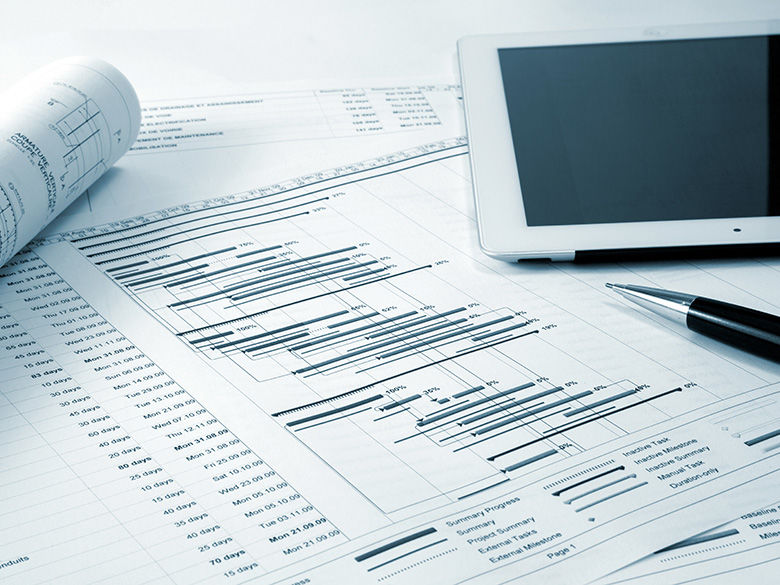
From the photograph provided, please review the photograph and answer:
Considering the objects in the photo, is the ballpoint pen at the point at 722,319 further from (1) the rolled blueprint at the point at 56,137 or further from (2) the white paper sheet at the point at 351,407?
(1) the rolled blueprint at the point at 56,137

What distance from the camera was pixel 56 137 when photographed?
522 millimetres

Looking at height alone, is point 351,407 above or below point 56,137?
below


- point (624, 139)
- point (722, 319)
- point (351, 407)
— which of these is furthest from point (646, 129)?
point (351, 407)

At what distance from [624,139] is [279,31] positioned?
35 cm

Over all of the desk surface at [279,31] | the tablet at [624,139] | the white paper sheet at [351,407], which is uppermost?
the desk surface at [279,31]

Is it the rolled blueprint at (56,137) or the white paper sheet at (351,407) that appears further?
the rolled blueprint at (56,137)

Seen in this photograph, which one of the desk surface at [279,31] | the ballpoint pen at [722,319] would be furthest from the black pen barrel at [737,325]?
the desk surface at [279,31]

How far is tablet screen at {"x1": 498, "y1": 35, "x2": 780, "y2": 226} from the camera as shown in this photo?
0.52 m

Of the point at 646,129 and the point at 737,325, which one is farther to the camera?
the point at 646,129

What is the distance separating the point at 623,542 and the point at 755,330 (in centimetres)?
14

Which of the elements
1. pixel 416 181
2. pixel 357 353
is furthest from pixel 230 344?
pixel 416 181

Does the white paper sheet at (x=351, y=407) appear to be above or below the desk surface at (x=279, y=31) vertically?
below

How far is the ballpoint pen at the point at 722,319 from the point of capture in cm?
43

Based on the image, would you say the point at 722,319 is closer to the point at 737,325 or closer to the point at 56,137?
the point at 737,325
